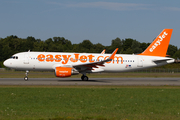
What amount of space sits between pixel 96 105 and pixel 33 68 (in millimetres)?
21143

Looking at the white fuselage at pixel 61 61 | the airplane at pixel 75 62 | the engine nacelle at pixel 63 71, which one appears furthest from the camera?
the white fuselage at pixel 61 61

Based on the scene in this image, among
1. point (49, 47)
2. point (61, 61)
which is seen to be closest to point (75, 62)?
point (61, 61)

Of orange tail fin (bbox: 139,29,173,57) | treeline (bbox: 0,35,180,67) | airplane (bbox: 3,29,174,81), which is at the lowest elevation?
airplane (bbox: 3,29,174,81)

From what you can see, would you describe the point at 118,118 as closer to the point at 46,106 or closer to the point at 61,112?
the point at 61,112

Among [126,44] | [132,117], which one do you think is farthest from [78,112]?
[126,44]

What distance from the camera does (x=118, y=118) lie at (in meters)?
9.58

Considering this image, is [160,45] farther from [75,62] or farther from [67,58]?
[67,58]

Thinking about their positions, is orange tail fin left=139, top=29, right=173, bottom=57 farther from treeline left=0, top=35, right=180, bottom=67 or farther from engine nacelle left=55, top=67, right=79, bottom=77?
treeline left=0, top=35, right=180, bottom=67

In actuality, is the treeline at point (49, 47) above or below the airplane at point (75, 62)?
above

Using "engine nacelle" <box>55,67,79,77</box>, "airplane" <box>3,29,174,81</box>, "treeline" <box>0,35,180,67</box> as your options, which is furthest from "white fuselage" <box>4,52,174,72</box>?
"treeline" <box>0,35,180,67</box>

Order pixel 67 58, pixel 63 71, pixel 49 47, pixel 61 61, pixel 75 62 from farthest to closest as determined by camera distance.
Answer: pixel 49 47 → pixel 75 62 → pixel 67 58 → pixel 61 61 → pixel 63 71

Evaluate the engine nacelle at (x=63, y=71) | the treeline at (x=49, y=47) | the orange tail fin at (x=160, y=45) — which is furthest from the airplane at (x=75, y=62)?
the treeline at (x=49, y=47)

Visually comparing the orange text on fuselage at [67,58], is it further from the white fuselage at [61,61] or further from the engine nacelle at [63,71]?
the engine nacelle at [63,71]

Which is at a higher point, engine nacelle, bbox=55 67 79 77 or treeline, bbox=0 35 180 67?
treeline, bbox=0 35 180 67
